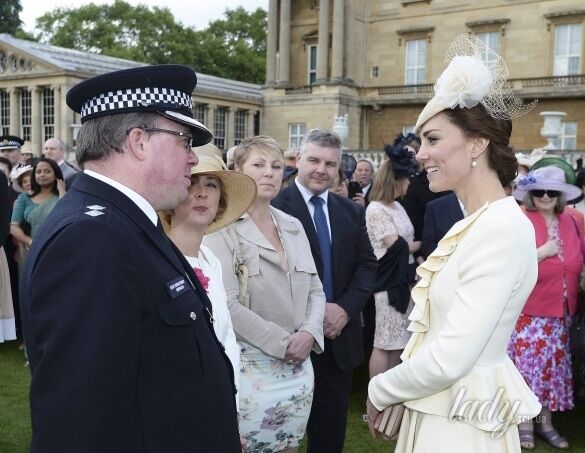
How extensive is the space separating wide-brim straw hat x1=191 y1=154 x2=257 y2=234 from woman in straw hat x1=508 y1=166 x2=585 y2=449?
9.24 ft

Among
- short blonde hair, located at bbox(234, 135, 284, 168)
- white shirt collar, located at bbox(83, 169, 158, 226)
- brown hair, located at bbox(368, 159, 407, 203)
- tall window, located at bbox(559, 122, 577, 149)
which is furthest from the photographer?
tall window, located at bbox(559, 122, 577, 149)

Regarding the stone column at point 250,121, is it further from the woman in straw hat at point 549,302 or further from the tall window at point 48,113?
the woman in straw hat at point 549,302

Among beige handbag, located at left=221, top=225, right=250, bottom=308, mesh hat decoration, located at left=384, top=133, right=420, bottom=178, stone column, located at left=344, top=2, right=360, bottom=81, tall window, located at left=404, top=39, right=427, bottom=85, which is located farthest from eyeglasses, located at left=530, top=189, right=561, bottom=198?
stone column, located at left=344, top=2, right=360, bottom=81

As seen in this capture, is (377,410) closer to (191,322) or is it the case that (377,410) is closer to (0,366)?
(191,322)

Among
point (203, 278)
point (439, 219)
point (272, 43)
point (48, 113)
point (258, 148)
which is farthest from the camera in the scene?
point (48, 113)

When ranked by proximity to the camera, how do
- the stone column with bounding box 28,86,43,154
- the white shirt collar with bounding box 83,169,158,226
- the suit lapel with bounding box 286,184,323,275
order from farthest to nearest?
the stone column with bounding box 28,86,43,154, the suit lapel with bounding box 286,184,323,275, the white shirt collar with bounding box 83,169,158,226

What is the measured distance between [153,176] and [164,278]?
308mm

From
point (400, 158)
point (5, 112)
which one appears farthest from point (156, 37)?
point (400, 158)

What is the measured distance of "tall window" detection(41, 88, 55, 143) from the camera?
3666 cm

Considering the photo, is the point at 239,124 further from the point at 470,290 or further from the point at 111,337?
the point at 111,337

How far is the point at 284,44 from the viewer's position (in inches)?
1444

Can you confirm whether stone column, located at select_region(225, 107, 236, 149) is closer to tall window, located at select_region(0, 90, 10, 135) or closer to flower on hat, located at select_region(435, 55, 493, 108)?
tall window, located at select_region(0, 90, 10, 135)

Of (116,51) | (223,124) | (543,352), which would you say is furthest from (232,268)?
(116,51)

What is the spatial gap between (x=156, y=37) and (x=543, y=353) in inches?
2150
